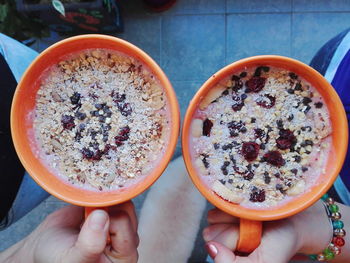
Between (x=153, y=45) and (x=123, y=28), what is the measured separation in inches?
4.5

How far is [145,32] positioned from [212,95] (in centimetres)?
65

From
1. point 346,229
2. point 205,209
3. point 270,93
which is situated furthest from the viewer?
point 205,209

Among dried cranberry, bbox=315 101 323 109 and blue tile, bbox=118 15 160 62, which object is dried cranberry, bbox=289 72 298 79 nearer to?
dried cranberry, bbox=315 101 323 109

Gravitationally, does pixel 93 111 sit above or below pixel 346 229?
above

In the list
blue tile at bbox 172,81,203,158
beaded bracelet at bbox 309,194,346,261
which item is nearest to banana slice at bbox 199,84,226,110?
beaded bracelet at bbox 309,194,346,261

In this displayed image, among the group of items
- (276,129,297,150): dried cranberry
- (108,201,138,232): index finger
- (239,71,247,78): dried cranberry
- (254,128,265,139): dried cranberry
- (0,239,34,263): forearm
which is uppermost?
(239,71,247,78): dried cranberry

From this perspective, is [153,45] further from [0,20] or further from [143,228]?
[143,228]

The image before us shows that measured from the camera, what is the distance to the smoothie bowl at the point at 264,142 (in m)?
0.64

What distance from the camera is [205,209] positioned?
1138 mm

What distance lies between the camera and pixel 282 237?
2.27 feet

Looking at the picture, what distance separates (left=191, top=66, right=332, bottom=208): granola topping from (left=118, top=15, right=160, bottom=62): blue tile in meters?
0.61

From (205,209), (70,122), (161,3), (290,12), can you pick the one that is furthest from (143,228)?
(290,12)

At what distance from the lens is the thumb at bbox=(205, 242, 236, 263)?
660 mm

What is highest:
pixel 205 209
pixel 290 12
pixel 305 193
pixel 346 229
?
pixel 290 12
